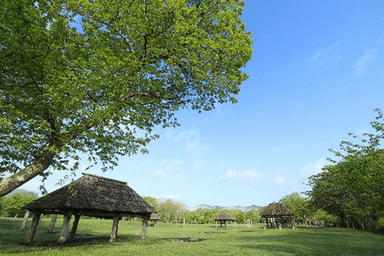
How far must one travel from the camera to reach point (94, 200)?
16328mm

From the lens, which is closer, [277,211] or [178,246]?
[178,246]

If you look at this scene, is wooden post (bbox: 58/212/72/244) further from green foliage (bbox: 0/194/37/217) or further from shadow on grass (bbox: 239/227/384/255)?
green foliage (bbox: 0/194/37/217)

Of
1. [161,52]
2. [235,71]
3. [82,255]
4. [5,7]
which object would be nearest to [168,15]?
[161,52]

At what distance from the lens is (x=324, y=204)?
44.8 meters

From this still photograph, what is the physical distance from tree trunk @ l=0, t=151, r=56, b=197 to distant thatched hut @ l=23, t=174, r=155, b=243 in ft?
15.7

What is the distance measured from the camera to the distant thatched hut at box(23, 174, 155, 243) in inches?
593

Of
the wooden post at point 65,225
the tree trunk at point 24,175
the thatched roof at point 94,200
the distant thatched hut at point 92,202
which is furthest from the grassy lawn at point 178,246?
the tree trunk at point 24,175

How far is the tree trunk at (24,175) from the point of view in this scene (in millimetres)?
7922

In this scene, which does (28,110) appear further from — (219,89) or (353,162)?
(353,162)

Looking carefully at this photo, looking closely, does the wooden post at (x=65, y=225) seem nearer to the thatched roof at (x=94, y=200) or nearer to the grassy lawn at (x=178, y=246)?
the thatched roof at (x=94, y=200)

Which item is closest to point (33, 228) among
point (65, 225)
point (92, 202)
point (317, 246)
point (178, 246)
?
point (65, 225)

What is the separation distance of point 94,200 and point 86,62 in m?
12.1

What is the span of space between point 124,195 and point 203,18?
56.2 ft

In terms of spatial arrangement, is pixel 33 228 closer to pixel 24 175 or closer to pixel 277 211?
pixel 24 175
